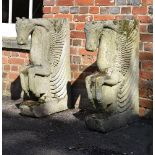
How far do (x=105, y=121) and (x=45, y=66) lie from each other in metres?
1.18

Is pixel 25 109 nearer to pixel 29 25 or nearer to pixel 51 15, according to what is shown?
pixel 29 25

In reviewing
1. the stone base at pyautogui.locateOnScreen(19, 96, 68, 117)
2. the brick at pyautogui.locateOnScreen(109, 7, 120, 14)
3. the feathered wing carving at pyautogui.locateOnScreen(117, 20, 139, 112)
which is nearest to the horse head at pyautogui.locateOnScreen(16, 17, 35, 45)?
the stone base at pyautogui.locateOnScreen(19, 96, 68, 117)

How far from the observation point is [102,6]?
19.6 ft

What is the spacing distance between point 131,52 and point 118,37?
0.91 ft

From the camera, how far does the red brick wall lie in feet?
18.4

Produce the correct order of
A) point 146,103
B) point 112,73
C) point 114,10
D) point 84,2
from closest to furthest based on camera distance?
point 112,73 < point 146,103 < point 114,10 < point 84,2

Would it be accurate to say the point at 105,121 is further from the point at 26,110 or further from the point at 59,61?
the point at 59,61

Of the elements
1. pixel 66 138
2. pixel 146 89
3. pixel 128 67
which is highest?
pixel 128 67

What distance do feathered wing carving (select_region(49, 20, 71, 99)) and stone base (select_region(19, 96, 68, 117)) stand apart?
144mm

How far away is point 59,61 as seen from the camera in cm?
599

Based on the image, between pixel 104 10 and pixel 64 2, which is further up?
pixel 64 2

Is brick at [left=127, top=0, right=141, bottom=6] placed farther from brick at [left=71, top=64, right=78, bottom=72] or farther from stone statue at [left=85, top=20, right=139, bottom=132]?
brick at [left=71, top=64, right=78, bottom=72]

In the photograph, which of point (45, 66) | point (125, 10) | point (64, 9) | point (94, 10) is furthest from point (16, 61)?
point (125, 10)

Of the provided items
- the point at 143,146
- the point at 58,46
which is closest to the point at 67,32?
the point at 58,46
